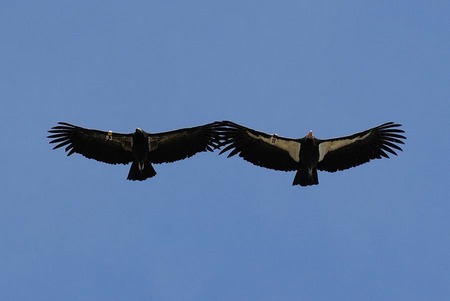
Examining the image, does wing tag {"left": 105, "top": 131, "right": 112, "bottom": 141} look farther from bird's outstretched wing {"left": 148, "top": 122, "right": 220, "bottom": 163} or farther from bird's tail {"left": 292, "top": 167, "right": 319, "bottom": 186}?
bird's tail {"left": 292, "top": 167, "right": 319, "bottom": 186}

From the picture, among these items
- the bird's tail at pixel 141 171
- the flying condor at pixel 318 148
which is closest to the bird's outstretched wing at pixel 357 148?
the flying condor at pixel 318 148

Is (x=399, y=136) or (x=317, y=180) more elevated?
(x=399, y=136)

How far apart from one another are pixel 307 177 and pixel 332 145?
1544 mm

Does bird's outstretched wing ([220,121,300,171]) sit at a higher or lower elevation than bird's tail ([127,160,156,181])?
higher

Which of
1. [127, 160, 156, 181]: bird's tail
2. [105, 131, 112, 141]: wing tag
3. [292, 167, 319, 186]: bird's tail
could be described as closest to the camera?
[292, 167, 319, 186]: bird's tail

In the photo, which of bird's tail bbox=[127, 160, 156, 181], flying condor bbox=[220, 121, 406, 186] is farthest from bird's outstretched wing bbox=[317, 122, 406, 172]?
bird's tail bbox=[127, 160, 156, 181]

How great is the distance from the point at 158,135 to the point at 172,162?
969 mm

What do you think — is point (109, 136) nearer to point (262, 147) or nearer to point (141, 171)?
point (141, 171)

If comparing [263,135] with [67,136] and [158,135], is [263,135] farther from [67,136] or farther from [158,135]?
[67,136]

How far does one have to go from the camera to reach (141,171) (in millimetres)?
30094

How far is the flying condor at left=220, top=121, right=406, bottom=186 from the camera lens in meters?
30.4

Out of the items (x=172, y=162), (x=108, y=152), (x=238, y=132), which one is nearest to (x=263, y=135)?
(x=238, y=132)

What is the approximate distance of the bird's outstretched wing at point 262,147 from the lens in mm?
30359

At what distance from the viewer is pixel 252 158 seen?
30406 mm
